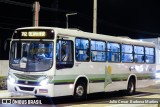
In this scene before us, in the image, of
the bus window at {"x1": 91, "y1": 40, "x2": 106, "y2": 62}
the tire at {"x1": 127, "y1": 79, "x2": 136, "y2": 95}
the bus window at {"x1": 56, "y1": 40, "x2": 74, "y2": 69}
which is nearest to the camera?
the bus window at {"x1": 56, "y1": 40, "x2": 74, "y2": 69}

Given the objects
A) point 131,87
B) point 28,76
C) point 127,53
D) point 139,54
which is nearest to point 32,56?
point 28,76

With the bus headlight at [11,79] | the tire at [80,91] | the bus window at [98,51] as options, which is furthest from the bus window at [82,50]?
the bus headlight at [11,79]

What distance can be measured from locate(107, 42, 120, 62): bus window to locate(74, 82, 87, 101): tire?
104 inches

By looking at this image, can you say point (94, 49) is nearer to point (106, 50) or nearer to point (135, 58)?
point (106, 50)

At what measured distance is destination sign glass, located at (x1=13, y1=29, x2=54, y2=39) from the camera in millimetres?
15539

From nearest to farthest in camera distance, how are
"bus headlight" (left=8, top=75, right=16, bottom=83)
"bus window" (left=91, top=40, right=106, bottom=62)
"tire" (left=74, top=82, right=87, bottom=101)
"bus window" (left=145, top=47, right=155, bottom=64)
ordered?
"bus headlight" (left=8, top=75, right=16, bottom=83)
"tire" (left=74, top=82, right=87, bottom=101)
"bus window" (left=91, top=40, right=106, bottom=62)
"bus window" (left=145, top=47, right=155, bottom=64)

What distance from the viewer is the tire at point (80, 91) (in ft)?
54.4

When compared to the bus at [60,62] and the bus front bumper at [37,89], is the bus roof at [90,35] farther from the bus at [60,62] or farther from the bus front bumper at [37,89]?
the bus front bumper at [37,89]

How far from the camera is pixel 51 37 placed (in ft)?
50.7

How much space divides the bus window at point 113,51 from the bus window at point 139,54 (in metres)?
2.09

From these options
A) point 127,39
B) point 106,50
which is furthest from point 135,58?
point 106,50

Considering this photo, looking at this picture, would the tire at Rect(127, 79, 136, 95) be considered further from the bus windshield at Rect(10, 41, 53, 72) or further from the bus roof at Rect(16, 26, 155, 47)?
the bus windshield at Rect(10, 41, 53, 72)

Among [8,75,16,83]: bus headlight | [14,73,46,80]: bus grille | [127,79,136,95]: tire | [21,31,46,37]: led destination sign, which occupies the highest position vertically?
[21,31,46,37]: led destination sign

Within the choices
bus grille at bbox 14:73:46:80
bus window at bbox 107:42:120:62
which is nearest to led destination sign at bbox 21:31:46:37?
bus grille at bbox 14:73:46:80
